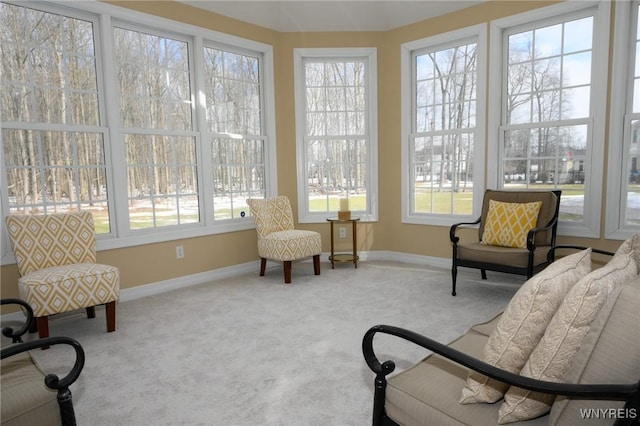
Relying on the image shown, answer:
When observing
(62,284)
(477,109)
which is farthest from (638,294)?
(477,109)

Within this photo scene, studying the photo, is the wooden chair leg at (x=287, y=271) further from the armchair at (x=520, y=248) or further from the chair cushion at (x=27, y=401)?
the chair cushion at (x=27, y=401)

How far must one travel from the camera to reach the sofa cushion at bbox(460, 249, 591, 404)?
42.8 inches

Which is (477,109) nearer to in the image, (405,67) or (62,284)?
(405,67)

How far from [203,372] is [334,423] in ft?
2.89

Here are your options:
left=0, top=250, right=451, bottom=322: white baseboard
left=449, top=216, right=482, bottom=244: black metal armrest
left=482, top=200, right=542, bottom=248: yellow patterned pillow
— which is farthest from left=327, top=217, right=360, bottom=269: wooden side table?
left=482, top=200, right=542, bottom=248: yellow patterned pillow

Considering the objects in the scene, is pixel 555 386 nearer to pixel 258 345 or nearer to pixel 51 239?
pixel 258 345

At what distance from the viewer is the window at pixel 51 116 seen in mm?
3076

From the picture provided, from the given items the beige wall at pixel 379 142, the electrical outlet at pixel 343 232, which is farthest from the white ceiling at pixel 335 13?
the electrical outlet at pixel 343 232

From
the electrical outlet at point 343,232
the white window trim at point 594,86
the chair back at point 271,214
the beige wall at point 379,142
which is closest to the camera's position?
the white window trim at point 594,86

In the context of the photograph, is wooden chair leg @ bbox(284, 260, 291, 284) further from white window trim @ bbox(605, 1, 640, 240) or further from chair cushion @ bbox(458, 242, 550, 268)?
white window trim @ bbox(605, 1, 640, 240)

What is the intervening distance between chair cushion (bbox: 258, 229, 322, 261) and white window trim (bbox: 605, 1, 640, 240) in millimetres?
2751

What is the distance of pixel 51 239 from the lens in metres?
2.99

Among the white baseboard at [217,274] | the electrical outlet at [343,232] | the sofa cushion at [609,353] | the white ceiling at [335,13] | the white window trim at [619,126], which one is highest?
the white ceiling at [335,13]

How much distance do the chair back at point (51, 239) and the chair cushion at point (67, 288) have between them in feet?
0.53
